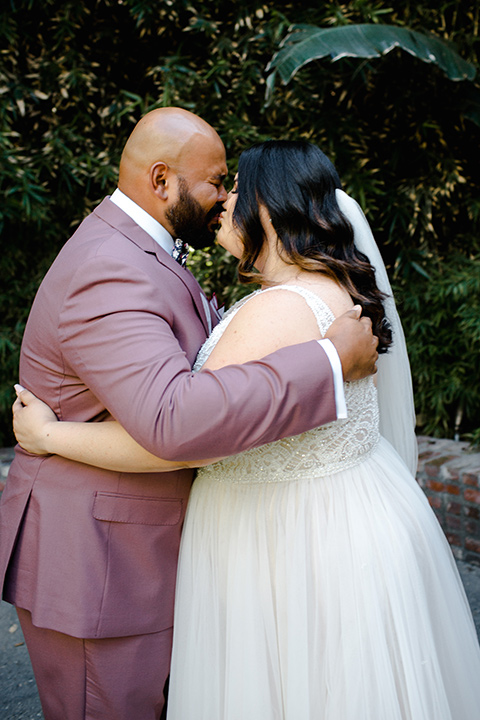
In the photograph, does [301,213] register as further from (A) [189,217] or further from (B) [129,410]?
(B) [129,410]

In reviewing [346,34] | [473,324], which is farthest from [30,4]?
[473,324]

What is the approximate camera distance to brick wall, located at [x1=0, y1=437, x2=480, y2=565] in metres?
3.37

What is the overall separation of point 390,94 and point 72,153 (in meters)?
2.03

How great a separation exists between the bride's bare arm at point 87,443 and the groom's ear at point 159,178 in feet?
2.14

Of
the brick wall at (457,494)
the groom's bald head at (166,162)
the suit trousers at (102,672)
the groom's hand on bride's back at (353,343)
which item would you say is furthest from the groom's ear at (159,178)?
the brick wall at (457,494)

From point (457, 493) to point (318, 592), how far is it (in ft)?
7.13

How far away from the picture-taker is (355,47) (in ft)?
10.4

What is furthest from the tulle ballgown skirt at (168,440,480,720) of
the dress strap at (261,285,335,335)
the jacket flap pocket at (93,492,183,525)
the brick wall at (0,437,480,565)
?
the brick wall at (0,437,480,565)

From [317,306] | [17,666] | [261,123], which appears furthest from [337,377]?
[261,123]

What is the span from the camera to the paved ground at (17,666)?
8.25 ft

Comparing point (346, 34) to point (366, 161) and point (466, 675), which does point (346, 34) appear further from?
point (466, 675)

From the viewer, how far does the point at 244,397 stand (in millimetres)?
1231

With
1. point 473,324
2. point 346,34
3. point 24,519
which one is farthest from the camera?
point 473,324

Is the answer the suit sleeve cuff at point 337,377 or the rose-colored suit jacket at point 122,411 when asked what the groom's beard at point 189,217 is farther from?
the suit sleeve cuff at point 337,377
